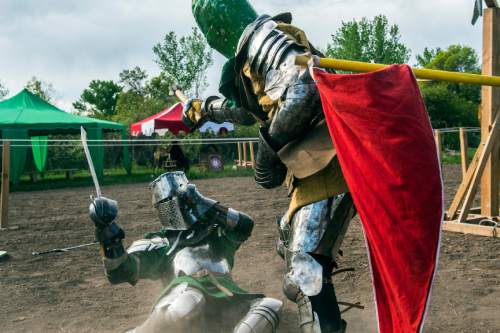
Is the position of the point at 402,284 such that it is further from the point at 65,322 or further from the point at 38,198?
the point at 38,198

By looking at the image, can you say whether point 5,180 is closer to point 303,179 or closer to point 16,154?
point 303,179

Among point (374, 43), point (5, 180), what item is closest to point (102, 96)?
point (374, 43)

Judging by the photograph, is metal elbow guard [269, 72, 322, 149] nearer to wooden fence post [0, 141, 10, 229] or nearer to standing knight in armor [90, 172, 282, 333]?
standing knight in armor [90, 172, 282, 333]

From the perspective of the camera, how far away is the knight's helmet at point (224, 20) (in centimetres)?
287

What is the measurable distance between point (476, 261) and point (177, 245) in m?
3.15

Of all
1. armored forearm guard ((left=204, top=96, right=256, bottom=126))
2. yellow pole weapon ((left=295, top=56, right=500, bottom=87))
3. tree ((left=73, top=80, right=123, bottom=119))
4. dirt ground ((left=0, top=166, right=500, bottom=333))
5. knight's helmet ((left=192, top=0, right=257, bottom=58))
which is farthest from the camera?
tree ((left=73, top=80, right=123, bottom=119))

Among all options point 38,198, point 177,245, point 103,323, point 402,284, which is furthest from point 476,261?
point 38,198

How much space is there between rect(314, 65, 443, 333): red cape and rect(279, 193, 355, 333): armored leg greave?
0.51 m

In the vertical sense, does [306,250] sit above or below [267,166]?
below

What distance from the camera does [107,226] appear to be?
277cm

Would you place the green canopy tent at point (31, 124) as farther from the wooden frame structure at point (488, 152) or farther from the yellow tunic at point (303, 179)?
the yellow tunic at point (303, 179)

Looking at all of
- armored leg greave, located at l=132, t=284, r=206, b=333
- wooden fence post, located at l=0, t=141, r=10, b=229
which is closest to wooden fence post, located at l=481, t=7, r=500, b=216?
armored leg greave, located at l=132, t=284, r=206, b=333

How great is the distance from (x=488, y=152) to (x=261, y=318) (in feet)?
13.8

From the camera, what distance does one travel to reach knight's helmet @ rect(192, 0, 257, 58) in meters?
2.87
